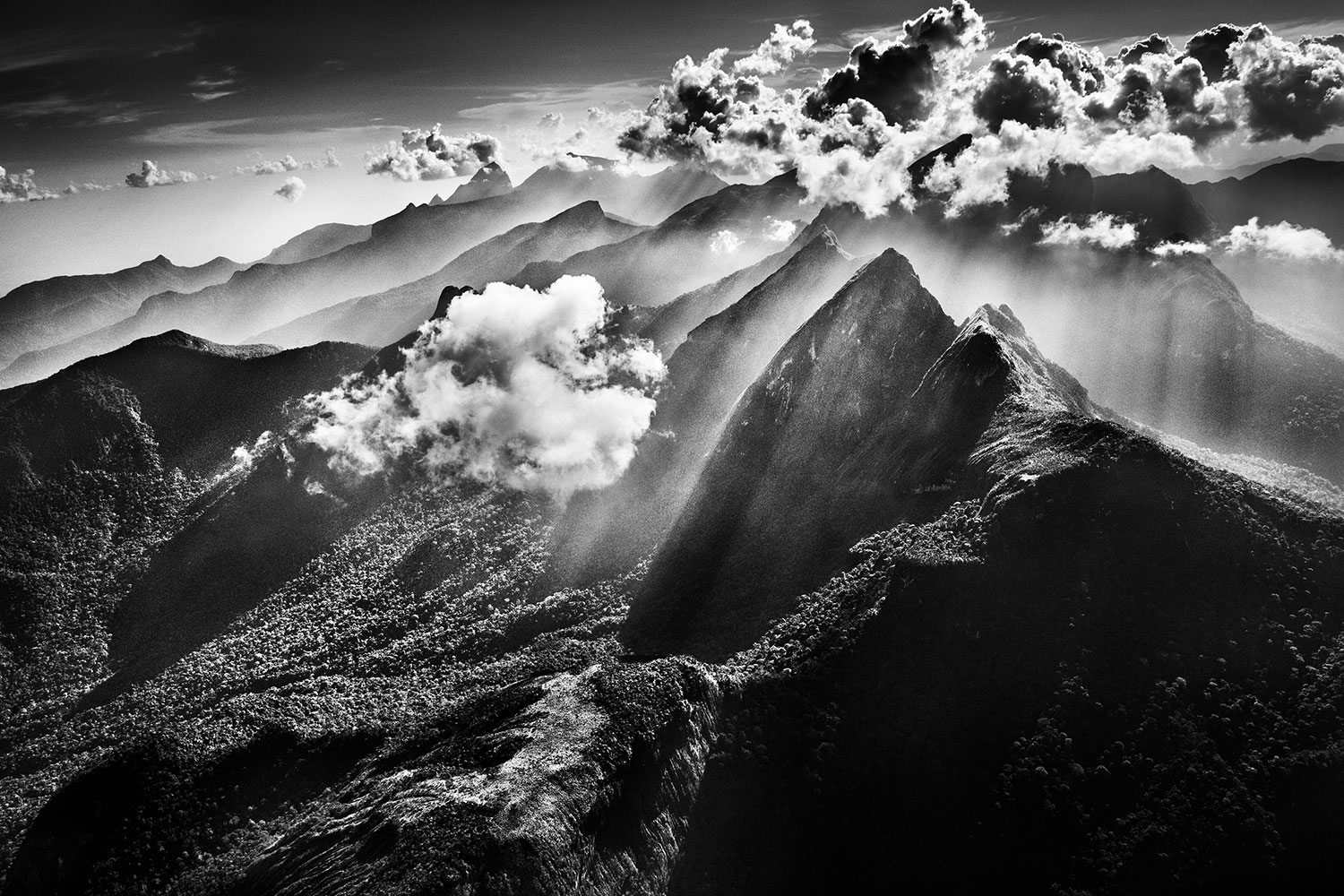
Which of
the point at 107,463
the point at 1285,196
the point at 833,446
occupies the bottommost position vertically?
the point at 107,463

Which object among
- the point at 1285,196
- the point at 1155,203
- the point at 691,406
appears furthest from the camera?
the point at 1285,196

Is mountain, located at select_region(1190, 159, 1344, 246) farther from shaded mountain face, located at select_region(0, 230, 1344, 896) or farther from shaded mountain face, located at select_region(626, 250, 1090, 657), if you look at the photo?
shaded mountain face, located at select_region(0, 230, 1344, 896)

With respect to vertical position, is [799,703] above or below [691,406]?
below

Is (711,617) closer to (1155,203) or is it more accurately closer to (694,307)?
(694,307)

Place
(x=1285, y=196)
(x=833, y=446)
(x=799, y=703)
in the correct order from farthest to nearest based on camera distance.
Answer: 1. (x=1285, y=196)
2. (x=833, y=446)
3. (x=799, y=703)

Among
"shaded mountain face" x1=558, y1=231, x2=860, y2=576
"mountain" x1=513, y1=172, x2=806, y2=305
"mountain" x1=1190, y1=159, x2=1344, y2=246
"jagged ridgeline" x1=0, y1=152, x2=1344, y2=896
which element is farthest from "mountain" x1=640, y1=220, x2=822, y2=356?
"mountain" x1=1190, y1=159, x2=1344, y2=246

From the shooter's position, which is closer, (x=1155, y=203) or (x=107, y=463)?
(x=107, y=463)

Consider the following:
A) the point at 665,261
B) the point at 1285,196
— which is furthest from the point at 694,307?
the point at 1285,196
